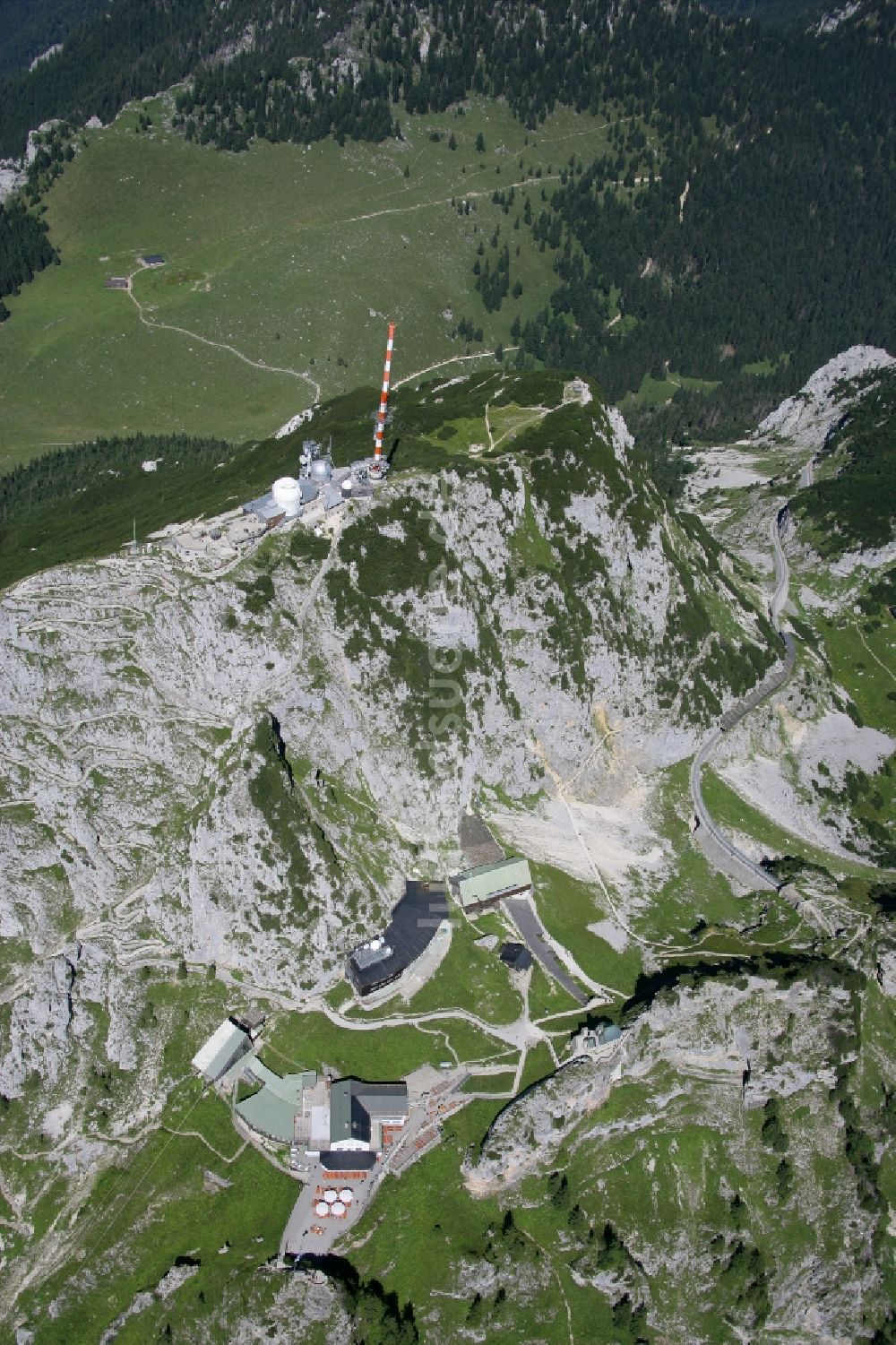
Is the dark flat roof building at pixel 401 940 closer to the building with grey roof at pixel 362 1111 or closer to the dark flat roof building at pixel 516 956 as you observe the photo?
the dark flat roof building at pixel 516 956

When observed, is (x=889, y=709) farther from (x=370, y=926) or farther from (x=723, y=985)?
(x=370, y=926)

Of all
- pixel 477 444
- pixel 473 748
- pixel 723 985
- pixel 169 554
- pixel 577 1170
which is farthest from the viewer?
pixel 477 444

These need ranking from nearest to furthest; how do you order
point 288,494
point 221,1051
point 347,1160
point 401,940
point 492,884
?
point 347,1160
point 221,1051
point 401,940
point 492,884
point 288,494

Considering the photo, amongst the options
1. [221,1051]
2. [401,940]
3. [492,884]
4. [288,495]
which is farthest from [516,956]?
[288,495]

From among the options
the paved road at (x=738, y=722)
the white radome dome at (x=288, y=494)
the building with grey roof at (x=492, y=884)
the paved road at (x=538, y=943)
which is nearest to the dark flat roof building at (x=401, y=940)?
the building with grey roof at (x=492, y=884)

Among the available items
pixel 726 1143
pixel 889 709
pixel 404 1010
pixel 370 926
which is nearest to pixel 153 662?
pixel 370 926

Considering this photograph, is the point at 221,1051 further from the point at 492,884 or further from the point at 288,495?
the point at 288,495
